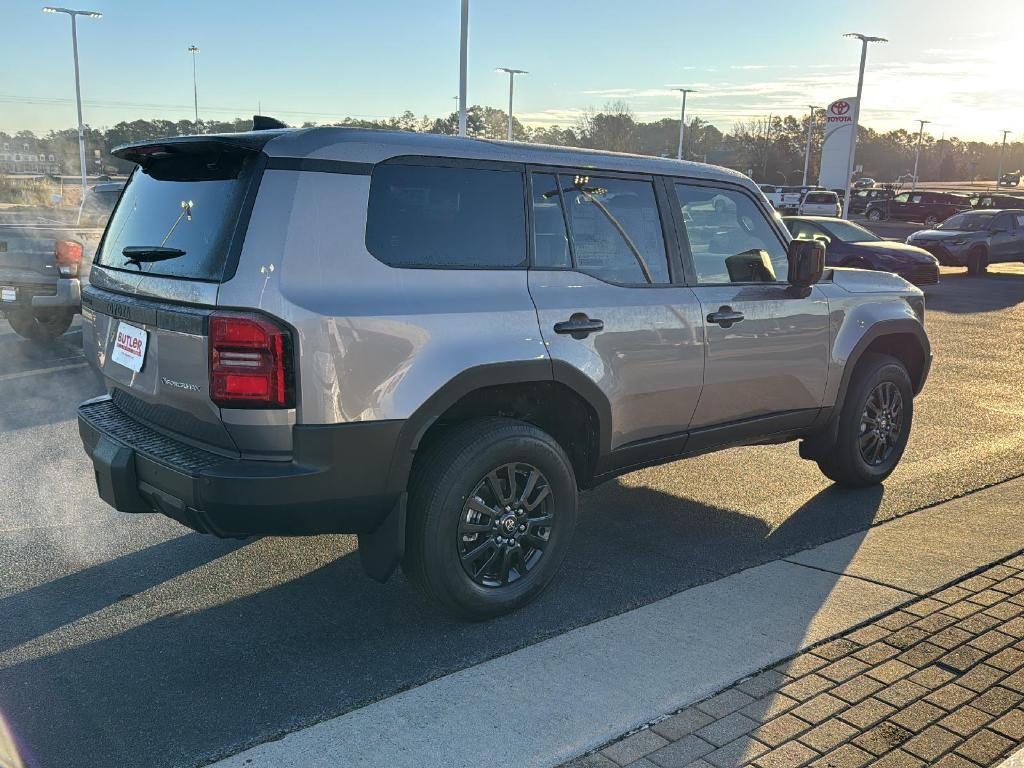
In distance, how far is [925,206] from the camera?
45.8 metres

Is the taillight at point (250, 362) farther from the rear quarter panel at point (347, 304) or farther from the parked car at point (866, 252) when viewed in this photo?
the parked car at point (866, 252)

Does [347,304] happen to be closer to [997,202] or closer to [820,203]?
[997,202]

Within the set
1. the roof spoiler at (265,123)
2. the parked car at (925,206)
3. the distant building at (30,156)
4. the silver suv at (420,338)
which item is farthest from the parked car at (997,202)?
the distant building at (30,156)

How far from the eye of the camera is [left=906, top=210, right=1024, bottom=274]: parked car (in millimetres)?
22219

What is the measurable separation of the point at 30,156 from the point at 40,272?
2459 inches

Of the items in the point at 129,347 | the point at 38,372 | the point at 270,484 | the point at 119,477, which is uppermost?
the point at 129,347

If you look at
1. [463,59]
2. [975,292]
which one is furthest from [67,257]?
[975,292]

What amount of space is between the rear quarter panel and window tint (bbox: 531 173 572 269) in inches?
18.5

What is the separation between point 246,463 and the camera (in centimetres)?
329

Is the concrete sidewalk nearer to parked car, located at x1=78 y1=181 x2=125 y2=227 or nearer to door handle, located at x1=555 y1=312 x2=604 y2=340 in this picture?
door handle, located at x1=555 y1=312 x2=604 y2=340

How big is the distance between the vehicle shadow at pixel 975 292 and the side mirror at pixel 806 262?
38.4 ft

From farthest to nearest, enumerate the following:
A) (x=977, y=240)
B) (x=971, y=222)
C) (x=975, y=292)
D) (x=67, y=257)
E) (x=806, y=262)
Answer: (x=971, y=222)
(x=977, y=240)
(x=975, y=292)
(x=67, y=257)
(x=806, y=262)

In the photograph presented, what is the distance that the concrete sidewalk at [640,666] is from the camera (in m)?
2.97

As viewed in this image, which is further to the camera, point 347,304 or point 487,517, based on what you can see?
point 487,517
